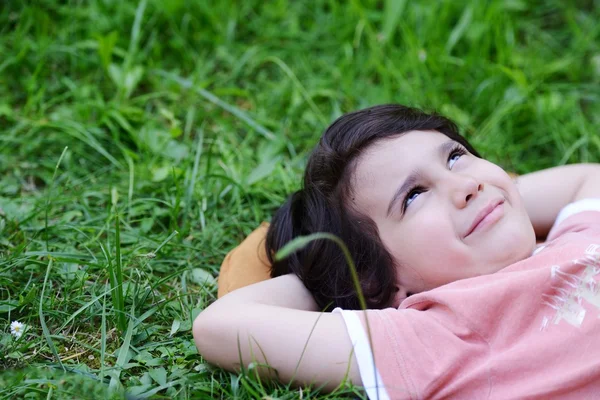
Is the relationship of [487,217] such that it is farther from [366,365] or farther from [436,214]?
[366,365]

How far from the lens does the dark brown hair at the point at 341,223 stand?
2.10 meters

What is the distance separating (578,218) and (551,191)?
0.24m

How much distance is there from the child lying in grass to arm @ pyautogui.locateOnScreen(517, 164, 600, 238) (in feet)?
0.18

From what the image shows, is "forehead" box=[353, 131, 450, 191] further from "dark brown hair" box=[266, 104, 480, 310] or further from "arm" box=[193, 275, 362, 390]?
"arm" box=[193, 275, 362, 390]

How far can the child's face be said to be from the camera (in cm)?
198

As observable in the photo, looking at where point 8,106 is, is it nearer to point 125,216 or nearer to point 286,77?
point 125,216

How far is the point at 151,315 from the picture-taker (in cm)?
218

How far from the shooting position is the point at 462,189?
200 cm

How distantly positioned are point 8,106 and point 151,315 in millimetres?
1481

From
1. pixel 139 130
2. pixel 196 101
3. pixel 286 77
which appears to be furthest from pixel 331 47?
→ pixel 139 130

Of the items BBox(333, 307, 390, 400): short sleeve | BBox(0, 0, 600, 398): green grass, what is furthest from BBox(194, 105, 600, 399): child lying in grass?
BBox(0, 0, 600, 398): green grass

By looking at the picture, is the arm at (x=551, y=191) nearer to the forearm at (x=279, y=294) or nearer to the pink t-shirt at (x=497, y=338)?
the pink t-shirt at (x=497, y=338)

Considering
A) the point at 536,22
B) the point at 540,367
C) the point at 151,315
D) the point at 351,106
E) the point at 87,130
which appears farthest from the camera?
the point at 536,22


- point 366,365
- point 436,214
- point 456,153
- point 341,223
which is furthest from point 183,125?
point 366,365
